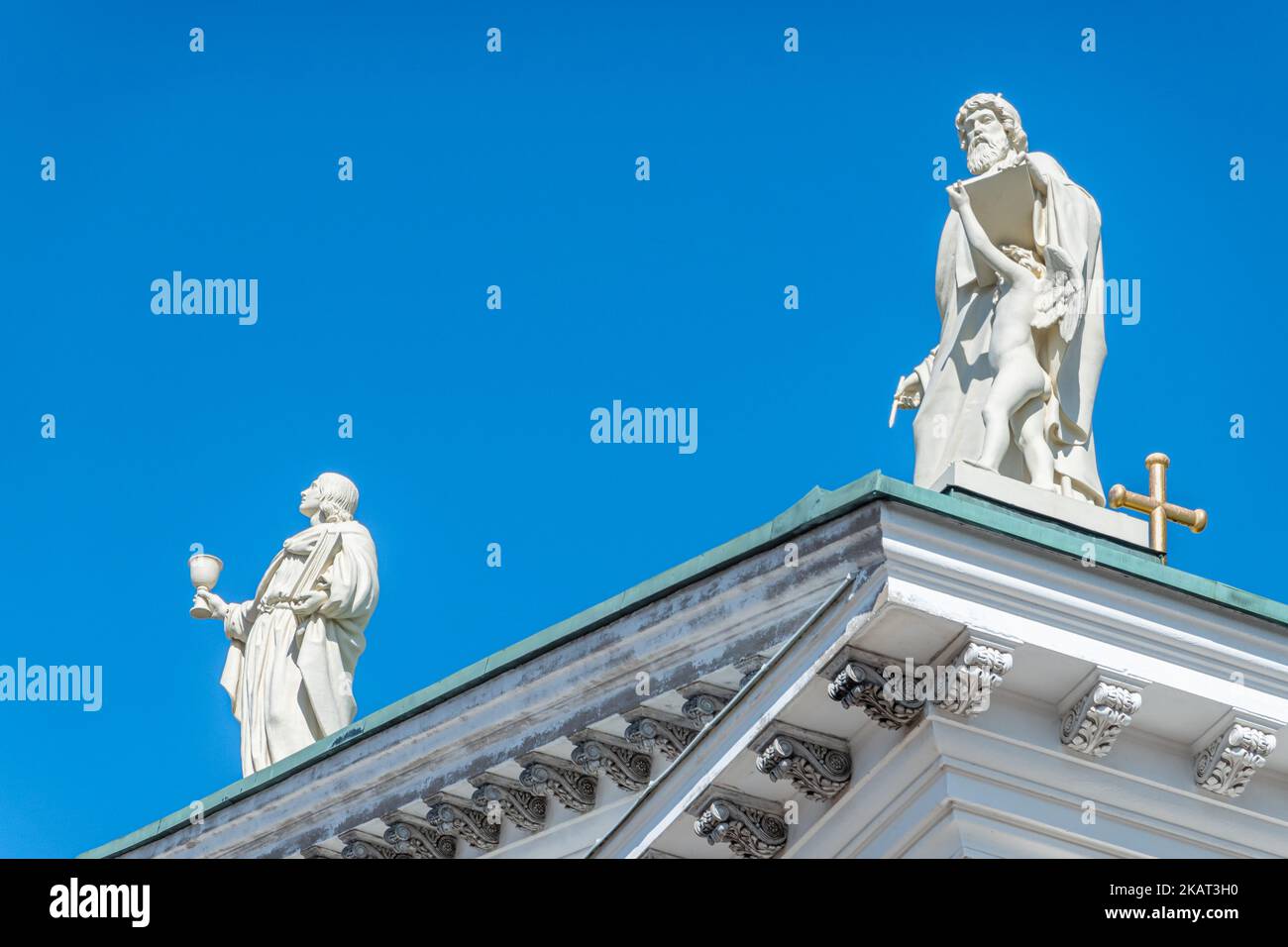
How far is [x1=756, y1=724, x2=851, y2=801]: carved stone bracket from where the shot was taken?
1425 cm

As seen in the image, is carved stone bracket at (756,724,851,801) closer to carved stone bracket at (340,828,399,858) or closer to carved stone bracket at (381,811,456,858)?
carved stone bracket at (381,811,456,858)

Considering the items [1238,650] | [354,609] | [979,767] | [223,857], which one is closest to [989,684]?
[979,767]

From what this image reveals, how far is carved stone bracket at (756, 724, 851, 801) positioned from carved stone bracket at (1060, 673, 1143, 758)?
1.12m

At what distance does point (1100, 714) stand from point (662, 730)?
2.85 m

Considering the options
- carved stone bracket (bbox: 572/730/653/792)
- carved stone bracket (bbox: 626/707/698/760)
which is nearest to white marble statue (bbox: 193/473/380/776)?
carved stone bracket (bbox: 572/730/653/792)

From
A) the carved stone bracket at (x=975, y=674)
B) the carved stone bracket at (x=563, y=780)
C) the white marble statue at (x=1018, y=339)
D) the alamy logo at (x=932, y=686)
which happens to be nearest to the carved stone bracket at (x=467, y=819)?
the carved stone bracket at (x=563, y=780)

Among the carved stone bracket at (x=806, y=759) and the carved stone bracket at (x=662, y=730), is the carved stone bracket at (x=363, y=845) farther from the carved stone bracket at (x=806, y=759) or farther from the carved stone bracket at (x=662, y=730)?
the carved stone bracket at (x=806, y=759)

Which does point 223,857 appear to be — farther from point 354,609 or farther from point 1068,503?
point 1068,503

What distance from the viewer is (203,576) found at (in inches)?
883

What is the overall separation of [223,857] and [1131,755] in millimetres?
6812
